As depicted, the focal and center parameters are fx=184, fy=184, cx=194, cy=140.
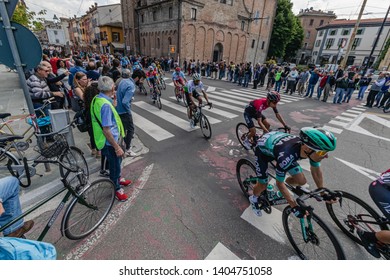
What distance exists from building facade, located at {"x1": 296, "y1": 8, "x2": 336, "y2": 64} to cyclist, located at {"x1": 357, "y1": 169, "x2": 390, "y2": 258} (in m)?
76.4

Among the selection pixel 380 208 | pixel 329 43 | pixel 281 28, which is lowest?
pixel 380 208

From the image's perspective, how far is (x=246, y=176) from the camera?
12.5 ft

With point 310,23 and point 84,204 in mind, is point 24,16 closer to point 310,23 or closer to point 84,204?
point 84,204

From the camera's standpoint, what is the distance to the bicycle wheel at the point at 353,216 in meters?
2.64

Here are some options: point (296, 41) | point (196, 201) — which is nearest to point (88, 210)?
point (196, 201)

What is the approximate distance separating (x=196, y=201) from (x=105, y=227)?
5.21 feet

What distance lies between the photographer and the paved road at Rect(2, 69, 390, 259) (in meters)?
2.63

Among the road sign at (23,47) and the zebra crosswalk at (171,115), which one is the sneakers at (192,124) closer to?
the zebra crosswalk at (171,115)

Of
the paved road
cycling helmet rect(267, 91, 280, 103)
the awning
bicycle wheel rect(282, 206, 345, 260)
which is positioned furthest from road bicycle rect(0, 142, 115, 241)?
the awning

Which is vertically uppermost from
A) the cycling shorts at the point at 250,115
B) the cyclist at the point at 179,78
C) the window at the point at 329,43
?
the window at the point at 329,43

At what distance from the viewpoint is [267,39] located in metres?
40.0

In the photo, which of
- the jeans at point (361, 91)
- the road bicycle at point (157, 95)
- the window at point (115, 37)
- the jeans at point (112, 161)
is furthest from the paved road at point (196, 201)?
the window at point (115, 37)

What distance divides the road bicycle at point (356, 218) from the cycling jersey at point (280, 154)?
102cm

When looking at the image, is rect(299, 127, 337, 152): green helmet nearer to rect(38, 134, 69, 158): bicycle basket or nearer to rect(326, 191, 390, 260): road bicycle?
rect(326, 191, 390, 260): road bicycle
